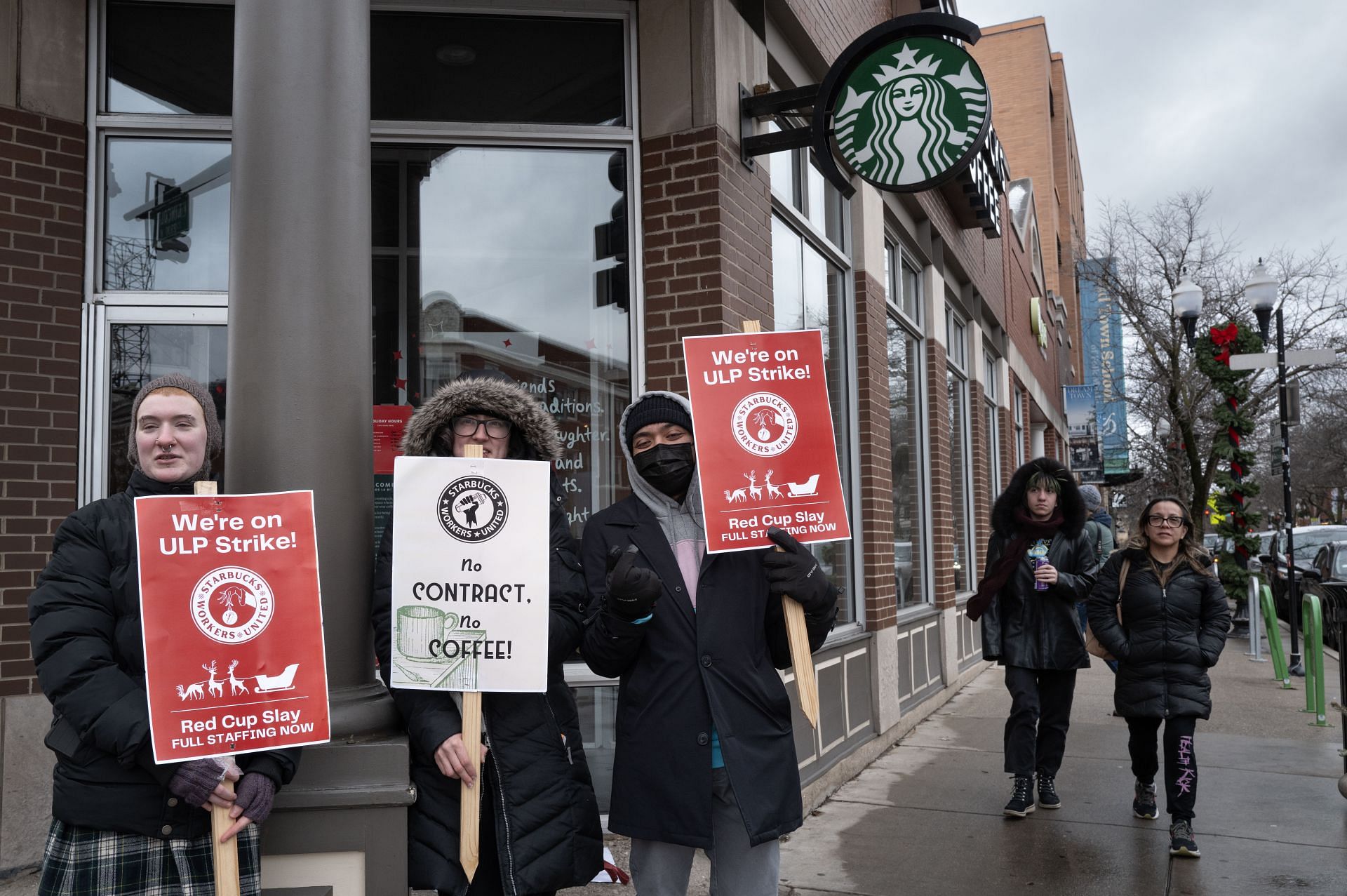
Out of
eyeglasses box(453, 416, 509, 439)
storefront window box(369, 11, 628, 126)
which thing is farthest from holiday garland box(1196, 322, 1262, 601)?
eyeglasses box(453, 416, 509, 439)

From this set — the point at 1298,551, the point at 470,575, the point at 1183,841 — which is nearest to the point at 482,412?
the point at 470,575

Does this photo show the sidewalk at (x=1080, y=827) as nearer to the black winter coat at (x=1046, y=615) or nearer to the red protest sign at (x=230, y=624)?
the black winter coat at (x=1046, y=615)

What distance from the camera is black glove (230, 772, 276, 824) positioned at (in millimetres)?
2494

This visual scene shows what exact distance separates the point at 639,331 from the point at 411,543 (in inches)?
117

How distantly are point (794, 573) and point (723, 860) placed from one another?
2.83ft

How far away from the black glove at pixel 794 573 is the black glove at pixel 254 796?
1.39 meters

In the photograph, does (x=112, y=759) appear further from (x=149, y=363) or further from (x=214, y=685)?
(x=149, y=363)

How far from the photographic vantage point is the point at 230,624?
255 centimetres

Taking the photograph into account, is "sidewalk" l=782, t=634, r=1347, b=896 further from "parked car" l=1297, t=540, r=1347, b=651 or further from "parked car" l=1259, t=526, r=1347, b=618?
"parked car" l=1259, t=526, r=1347, b=618

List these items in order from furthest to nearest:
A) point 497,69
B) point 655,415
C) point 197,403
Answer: point 497,69 → point 655,415 → point 197,403

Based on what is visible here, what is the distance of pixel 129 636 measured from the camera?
2.51 metres

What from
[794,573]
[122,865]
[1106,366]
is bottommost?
[122,865]

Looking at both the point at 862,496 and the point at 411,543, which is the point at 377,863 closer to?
the point at 411,543

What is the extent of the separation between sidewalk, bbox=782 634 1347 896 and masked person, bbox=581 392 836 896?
81.2 inches
